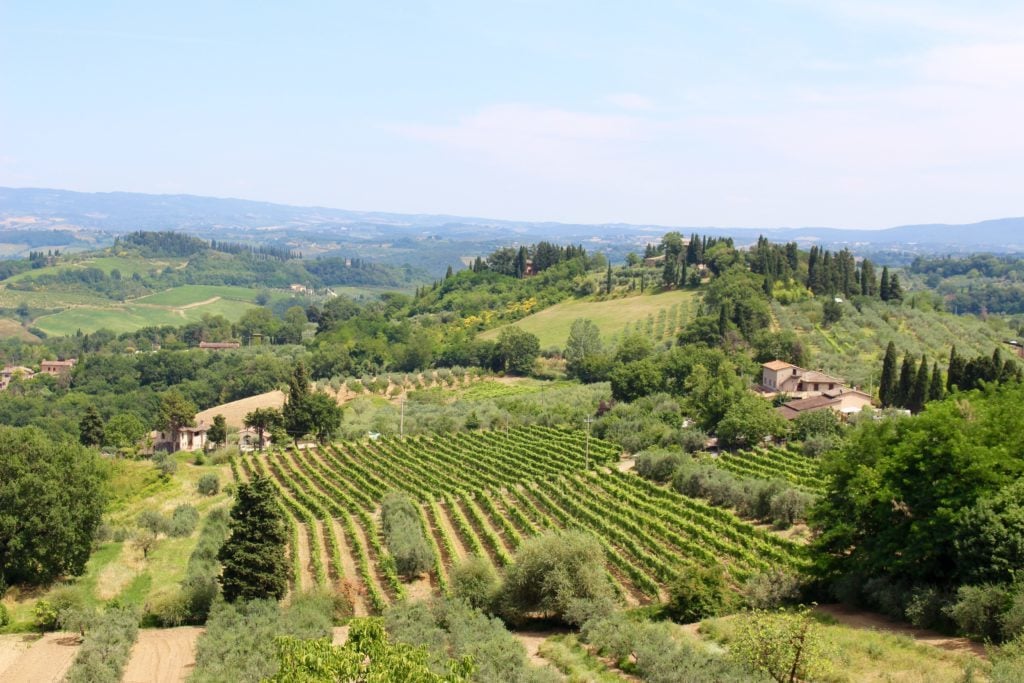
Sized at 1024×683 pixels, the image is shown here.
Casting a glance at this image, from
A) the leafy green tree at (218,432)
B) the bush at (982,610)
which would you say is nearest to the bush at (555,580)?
the bush at (982,610)

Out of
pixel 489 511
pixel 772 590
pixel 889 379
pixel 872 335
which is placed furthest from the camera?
pixel 872 335

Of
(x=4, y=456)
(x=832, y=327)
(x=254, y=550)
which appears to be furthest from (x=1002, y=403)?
(x=832, y=327)

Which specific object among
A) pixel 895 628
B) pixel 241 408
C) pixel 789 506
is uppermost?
pixel 895 628

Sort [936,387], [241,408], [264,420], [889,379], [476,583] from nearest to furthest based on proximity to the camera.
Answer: [476,583], [936,387], [889,379], [264,420], [241,408]

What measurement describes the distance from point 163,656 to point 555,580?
10.9 metres

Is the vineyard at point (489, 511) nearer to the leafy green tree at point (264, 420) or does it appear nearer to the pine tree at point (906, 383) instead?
A: the leafy green tree at point (264, 420)

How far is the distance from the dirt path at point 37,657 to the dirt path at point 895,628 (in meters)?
19.9

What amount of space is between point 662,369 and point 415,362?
3817cm

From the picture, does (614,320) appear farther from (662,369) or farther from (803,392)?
(803,392)

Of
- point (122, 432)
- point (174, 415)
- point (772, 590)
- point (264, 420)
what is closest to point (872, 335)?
point (264, 420)

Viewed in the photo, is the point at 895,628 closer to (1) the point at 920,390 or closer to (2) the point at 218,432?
(1) the point at 920,390

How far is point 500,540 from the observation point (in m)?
36.5

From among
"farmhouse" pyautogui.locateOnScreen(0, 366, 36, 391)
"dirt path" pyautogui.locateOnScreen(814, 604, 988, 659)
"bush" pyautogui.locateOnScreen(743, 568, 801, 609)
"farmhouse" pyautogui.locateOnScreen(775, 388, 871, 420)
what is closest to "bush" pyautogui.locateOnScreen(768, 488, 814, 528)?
"bush" pyautogui.locateOnScreen(743, 568, 801, 609)

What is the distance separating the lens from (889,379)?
201 ft
